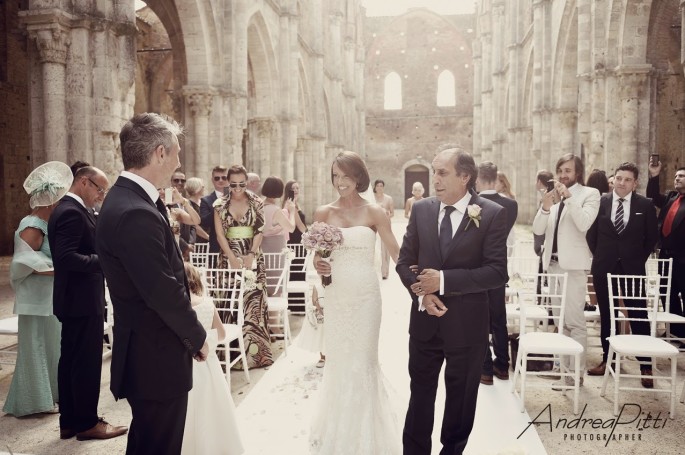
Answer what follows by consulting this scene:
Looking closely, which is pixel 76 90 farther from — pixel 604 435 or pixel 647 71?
pixel 647 71

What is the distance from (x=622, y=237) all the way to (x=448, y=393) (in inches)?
136

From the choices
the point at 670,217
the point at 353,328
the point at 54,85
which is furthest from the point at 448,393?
the point at 54,85

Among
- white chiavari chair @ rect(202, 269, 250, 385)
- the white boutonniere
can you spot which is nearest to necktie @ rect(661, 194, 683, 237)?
Result: the white boutonniere

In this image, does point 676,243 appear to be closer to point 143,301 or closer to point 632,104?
point 143,301

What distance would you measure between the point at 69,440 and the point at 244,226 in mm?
2776

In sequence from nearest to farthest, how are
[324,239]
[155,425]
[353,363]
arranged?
[155,425] < [324,239] < [353,363]

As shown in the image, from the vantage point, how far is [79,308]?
4211 millimetres

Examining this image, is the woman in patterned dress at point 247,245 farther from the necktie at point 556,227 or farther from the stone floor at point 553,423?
the necktie at point 556,227

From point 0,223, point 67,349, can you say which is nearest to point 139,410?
point 67,349

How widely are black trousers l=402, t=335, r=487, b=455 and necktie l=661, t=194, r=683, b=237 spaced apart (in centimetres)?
446

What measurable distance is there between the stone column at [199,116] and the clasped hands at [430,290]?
10.7 metres

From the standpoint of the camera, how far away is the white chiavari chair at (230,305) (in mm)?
5191

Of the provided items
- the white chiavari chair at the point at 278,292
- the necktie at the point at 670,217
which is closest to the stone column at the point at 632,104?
the necktie at the point at 670,217

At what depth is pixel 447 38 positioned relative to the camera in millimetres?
42219
